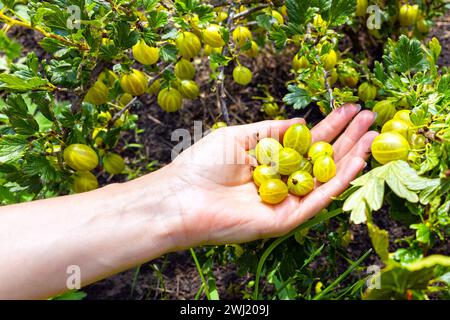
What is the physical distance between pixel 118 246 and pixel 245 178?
0.43 metres

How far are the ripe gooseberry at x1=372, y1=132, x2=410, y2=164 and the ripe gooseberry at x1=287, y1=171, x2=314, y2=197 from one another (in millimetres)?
211

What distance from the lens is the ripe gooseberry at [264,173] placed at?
51.1 inches

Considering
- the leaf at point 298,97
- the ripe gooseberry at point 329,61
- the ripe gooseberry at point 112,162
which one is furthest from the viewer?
the ripe gooseberry at point 112,162

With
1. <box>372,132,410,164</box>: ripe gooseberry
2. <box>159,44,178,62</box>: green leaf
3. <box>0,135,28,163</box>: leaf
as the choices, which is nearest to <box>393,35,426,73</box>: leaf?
<box>372,132,410,164</box>: ripe gooseberry

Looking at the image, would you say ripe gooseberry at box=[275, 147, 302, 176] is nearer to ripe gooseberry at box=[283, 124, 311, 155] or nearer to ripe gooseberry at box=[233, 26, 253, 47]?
ripe gooseberry at box=[283, 124, 311, 155]

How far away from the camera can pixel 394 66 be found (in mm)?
1225

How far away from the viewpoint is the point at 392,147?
1083mm

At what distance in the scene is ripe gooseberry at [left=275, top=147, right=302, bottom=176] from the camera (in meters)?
1.26

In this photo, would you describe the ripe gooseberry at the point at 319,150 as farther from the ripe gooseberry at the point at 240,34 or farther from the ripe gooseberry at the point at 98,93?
the ripe gooseberry at the point at 98,93

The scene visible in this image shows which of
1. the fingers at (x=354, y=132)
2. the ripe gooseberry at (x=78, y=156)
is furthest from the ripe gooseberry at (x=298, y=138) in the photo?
the ripe gooseberry at (x=78, y=156)

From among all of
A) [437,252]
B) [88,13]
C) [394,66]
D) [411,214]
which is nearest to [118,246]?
[88,13]

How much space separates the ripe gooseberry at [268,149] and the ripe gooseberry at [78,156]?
52cm
